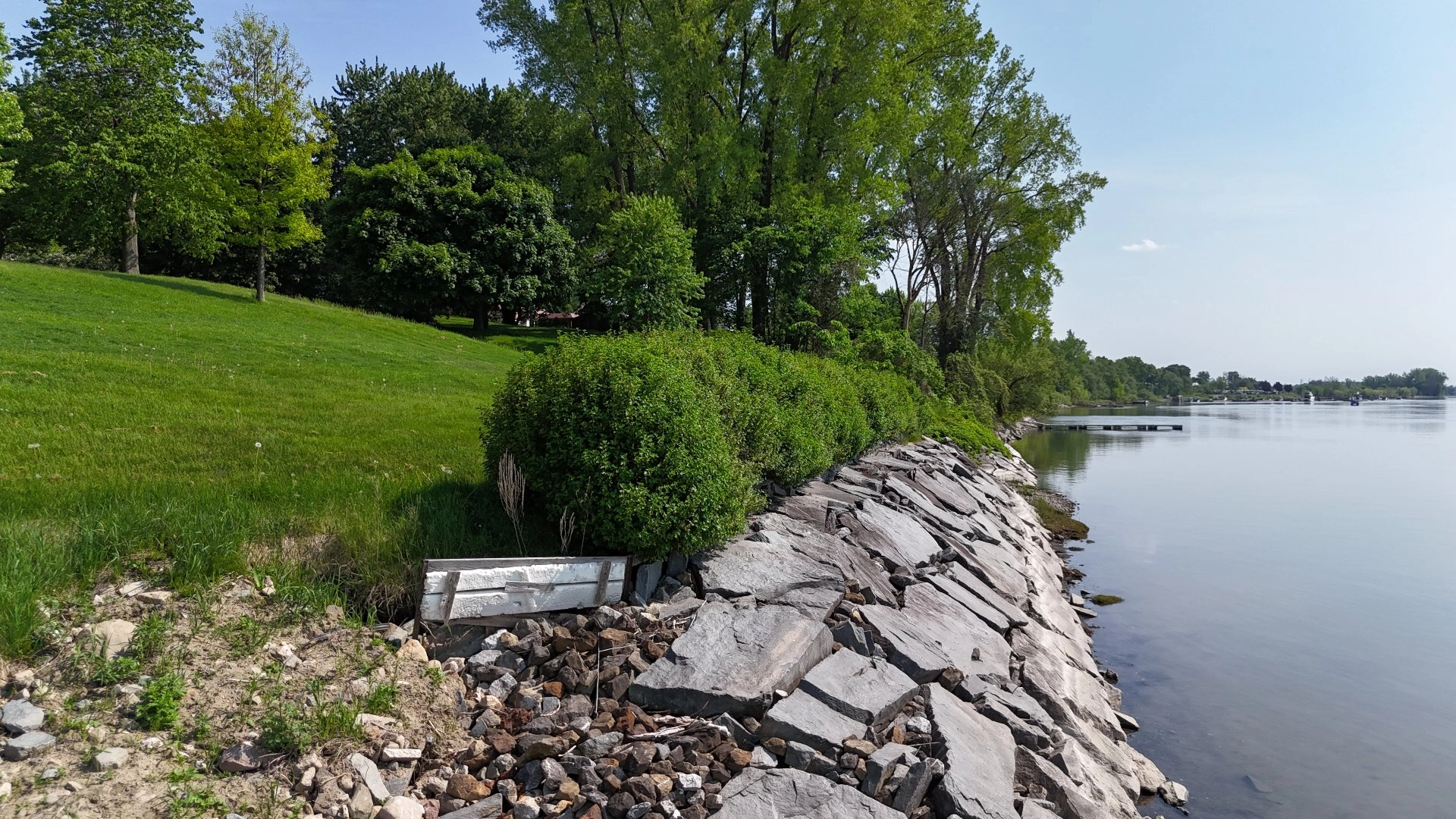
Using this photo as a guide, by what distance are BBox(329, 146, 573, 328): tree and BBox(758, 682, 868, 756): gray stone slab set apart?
26818mm

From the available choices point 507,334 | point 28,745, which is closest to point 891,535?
point 28,745

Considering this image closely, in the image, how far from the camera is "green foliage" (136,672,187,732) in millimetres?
3189

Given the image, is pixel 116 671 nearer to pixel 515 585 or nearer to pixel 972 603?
pixel 515 585

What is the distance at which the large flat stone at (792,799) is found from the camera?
3111 millimetres

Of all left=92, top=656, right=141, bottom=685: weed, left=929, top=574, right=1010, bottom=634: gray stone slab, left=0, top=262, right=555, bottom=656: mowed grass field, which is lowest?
left=929, top=574, right=1010, bottom=634: gray stone slab

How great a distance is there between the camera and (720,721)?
3.67 meters

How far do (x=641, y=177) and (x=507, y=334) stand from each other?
28.0ft

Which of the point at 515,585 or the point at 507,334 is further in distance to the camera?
the point at 507,334

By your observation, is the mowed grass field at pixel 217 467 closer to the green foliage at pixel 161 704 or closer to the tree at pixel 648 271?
the green foliage at pixel 161 704

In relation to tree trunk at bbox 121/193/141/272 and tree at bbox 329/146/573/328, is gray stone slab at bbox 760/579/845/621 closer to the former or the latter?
tree at bbox 329/146/573/328

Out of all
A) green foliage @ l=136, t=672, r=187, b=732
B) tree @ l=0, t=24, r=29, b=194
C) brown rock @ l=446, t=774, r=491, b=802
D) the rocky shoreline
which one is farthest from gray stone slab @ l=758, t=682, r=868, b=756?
tree @ l=0, t=24, r=29, b=194

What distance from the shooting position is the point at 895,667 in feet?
14.8

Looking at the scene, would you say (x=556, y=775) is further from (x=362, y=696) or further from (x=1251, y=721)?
(x=1251, y=721)

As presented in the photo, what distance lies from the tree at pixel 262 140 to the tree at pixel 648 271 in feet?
41.6
